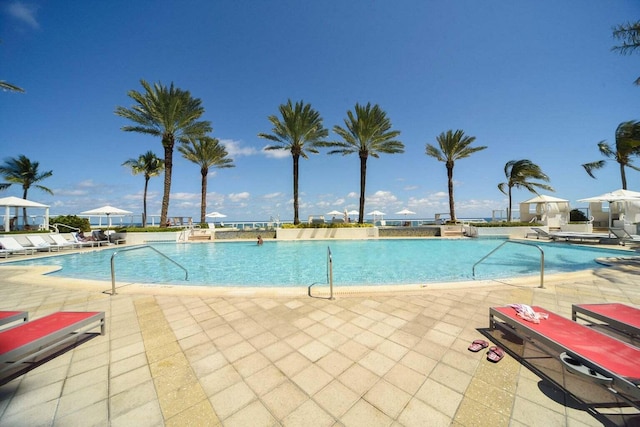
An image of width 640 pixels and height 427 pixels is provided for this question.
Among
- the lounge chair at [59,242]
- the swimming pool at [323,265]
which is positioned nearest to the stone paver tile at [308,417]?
the swimming pool at [323,265]

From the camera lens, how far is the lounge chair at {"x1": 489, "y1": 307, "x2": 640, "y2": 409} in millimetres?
1880

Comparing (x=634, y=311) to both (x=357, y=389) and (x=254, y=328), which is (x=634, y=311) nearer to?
(x=357, y=389)

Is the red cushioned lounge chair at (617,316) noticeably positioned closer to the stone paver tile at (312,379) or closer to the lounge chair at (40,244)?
the stone paver tile at (312,379)

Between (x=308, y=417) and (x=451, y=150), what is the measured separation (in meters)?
25.0

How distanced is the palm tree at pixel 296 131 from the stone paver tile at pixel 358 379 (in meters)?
17.4

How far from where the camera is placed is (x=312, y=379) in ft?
7.71

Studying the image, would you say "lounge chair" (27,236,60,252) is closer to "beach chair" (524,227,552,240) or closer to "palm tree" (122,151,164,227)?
"palm tree" (122,151,164,227)

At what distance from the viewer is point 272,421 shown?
1849 mm

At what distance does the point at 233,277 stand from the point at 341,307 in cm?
537

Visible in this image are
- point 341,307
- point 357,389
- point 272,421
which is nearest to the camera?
point 272,421

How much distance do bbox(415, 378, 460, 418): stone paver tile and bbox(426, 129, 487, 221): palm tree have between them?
22.8 meters

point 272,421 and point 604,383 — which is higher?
point 604,383

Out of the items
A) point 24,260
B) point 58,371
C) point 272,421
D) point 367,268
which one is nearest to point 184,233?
point 24,260

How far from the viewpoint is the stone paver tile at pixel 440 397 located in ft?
6.43
